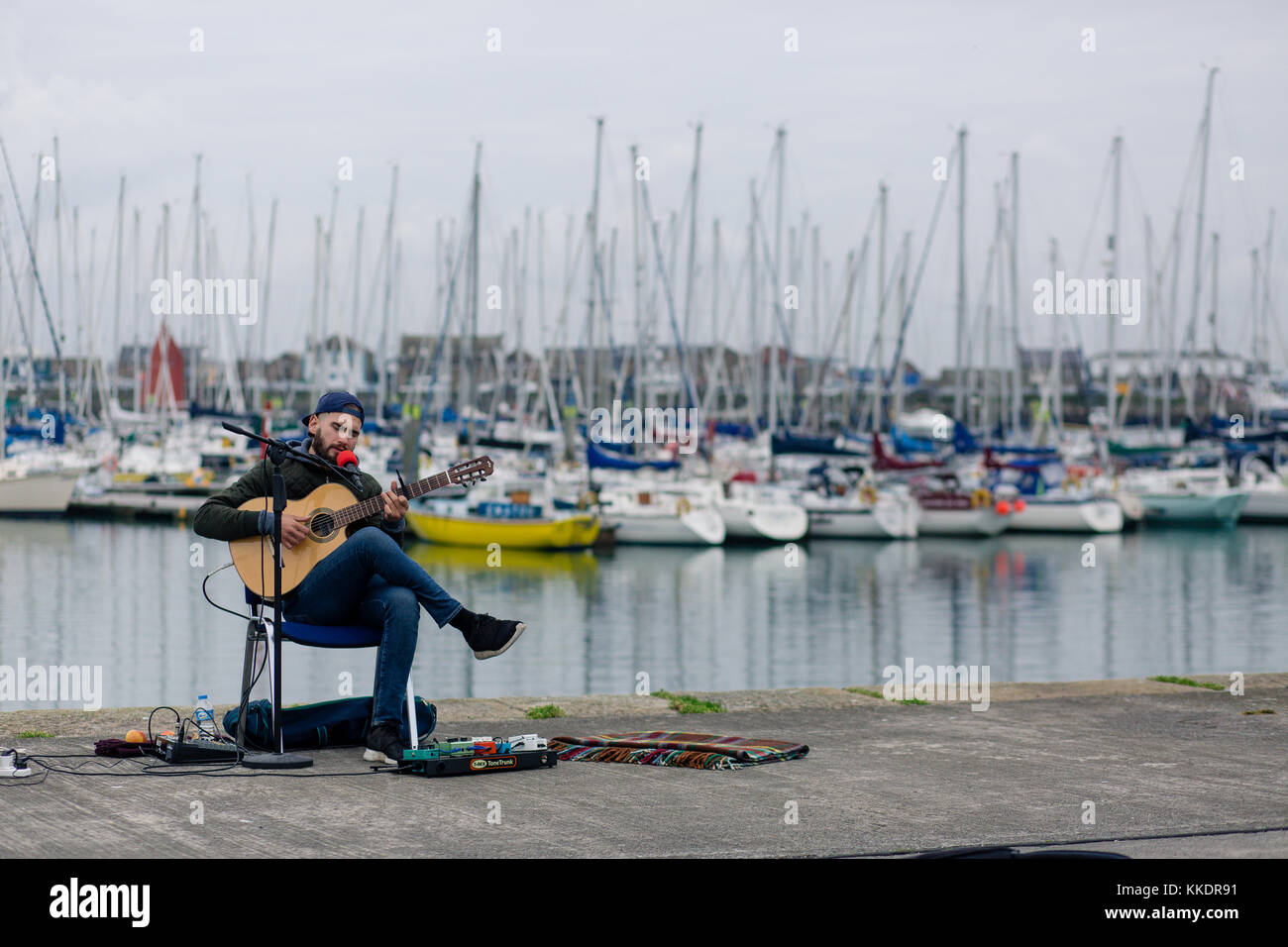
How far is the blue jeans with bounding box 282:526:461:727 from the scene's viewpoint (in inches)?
287

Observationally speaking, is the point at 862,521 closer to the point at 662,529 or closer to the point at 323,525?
the point at 662,529

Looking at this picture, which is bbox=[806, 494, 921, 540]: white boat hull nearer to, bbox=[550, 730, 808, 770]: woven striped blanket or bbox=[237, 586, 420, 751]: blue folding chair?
bbox=[550, 730, 808, 770]: woven striped blanket

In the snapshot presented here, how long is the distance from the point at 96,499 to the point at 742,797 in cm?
5204

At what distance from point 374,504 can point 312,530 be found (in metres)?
A: 0.35

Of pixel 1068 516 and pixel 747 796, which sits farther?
pixel 1068 516

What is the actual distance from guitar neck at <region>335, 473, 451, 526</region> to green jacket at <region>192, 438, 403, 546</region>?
0.06 meters

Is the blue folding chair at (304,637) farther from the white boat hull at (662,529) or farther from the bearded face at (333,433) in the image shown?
the white boat hull at (662,529)

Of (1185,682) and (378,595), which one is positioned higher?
(378,595)

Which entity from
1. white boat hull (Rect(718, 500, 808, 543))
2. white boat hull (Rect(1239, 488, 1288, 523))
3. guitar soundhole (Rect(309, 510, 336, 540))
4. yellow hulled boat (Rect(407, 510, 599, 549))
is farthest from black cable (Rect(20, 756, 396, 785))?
white boat hull (Rect(1239, 488, 1288, 523))

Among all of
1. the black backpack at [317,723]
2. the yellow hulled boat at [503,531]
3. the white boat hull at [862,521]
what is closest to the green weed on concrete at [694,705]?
the black backpack at [317,723]

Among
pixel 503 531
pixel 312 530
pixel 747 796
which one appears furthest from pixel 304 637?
pixel 503 531

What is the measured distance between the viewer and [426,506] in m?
45.2

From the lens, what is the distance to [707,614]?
31219 mm

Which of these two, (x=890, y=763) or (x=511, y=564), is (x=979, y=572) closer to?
(x=511, y=564)
